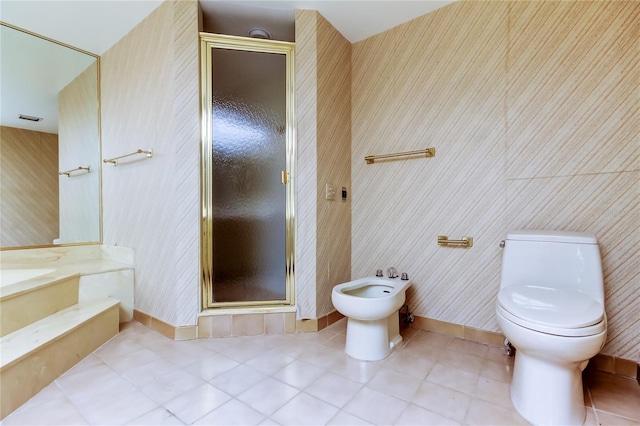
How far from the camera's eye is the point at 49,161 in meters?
2.76

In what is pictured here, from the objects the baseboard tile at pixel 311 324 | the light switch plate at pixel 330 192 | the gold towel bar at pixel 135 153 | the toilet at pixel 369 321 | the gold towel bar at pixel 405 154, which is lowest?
the baseboard tile at pixel 311 324

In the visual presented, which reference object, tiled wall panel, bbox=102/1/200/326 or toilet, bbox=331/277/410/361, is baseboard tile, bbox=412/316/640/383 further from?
tiled wall panel, bbox=102/1/200/326

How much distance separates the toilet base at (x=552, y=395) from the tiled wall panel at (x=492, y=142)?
67 cm

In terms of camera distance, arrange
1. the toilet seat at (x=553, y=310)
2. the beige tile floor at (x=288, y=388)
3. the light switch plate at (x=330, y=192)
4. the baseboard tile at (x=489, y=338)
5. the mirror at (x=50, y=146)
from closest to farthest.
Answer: the toilet seat at (x=553, y=310) → the beige tile floor at (x=288, y=388) → the baseboard tile at (x=489, y=338) → the light switch plate at (x=330, y=192) → the mirror at (x=50, y=146)

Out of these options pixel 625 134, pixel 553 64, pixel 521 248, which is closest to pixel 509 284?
pixel 521 248

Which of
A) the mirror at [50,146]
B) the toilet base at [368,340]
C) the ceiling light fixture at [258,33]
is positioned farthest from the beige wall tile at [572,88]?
the mirror at [50,146]

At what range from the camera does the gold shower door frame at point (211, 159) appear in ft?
6.20

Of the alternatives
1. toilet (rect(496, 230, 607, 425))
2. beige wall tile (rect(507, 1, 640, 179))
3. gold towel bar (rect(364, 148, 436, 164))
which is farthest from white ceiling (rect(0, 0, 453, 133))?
toilet (rect(496, 230, 607, 425))

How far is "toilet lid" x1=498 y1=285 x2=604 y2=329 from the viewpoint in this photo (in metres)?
1.06

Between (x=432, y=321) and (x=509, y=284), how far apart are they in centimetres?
66

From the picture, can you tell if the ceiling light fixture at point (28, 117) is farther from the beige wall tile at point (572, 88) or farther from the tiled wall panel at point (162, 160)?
the beige wall tile at point (572, 88)

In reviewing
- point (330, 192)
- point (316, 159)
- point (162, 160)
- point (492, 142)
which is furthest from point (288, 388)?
point (492, 142)

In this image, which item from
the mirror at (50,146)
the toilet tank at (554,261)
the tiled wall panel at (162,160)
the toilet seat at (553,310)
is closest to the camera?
the toilet seat at (553,310)

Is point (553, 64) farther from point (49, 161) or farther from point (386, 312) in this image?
point (49, 161)
